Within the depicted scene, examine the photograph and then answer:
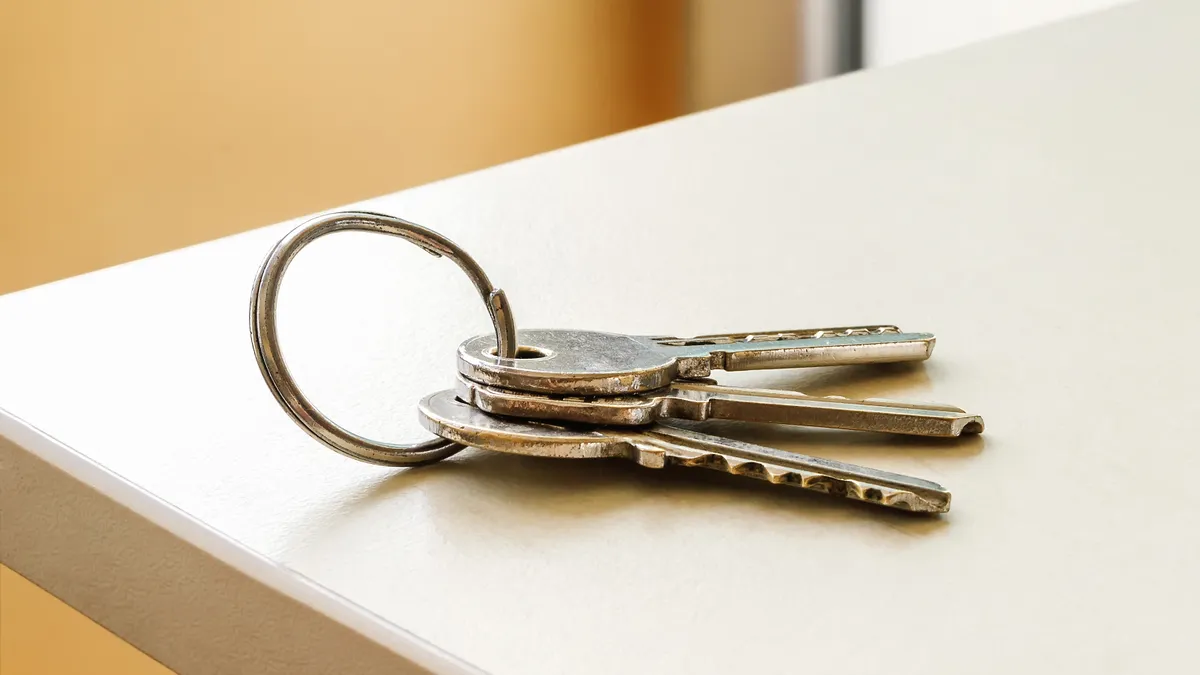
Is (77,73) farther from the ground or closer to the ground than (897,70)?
farther from the ground

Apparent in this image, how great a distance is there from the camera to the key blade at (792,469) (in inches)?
13.1

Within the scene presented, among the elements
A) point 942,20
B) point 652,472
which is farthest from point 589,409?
point 942,20

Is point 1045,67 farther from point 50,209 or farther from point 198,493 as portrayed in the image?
point 50,209

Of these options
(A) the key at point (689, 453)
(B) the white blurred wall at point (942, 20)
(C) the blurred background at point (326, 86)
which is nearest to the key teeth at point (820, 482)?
(A) the key at point (689, 453)

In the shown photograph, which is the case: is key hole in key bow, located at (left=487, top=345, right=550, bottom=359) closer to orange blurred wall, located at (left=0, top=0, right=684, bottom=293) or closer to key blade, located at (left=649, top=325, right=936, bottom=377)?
key blade, located at (left=649, top=325, right=936, bottom=377)

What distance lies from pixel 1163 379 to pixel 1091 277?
0.41 feet

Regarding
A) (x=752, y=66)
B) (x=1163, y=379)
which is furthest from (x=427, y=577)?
(x=752, y=66)

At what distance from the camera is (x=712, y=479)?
36 centimetres

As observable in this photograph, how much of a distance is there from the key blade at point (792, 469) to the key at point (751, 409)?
13 mm

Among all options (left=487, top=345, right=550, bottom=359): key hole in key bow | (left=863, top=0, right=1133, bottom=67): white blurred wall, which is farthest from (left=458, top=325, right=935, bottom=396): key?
(left=863, top=0, right=1133, bottom=67): white blurred wall

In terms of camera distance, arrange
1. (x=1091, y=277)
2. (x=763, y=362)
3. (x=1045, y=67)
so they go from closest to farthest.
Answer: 1. (x=763, y=362)
2. (x=1091, y=277)
3. (x=1045, y=67)

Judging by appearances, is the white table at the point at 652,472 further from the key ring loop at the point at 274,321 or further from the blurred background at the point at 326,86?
the blurred background at the point at 326,86

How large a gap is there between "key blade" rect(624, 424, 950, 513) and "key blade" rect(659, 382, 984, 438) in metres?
0.02

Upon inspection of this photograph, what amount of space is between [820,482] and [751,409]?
0.04 metres
